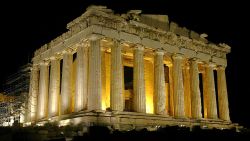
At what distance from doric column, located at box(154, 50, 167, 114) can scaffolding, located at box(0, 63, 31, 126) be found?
20414mm

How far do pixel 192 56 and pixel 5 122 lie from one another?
95.6 ft

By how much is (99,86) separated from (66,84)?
5.59 metres

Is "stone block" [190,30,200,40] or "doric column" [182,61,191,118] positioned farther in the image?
"stone block" [190,30,200,40]

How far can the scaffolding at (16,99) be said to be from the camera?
53156mm

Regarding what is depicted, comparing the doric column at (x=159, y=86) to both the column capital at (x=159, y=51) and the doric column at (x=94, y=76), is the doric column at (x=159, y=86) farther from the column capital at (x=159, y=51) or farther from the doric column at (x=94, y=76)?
the doric column at (x=94, y=76)

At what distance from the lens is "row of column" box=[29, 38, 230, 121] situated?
3534cm

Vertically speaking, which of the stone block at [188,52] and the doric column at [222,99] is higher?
the stone block at [188,52]

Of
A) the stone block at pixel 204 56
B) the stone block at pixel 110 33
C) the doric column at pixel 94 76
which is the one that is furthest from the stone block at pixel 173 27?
the doric column at pixel 94 76

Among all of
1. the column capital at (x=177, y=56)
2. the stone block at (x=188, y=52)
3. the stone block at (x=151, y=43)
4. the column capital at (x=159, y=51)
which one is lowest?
the column capital at (x=177, y=56)

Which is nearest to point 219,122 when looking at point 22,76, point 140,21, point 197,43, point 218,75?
point 218,75

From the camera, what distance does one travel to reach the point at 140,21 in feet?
132

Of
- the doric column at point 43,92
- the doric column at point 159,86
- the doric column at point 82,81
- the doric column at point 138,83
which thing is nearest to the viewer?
the doric column at point 82,81

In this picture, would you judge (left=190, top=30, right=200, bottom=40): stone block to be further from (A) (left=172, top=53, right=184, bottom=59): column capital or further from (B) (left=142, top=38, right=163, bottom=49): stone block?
(B) (left=142, top=38, right=163, bottom=49): stone block

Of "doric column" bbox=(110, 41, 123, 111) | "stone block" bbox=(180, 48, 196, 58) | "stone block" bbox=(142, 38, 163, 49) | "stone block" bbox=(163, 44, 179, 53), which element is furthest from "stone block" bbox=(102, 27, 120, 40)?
"stone block" bbox=(180, 48, 196, 58)
